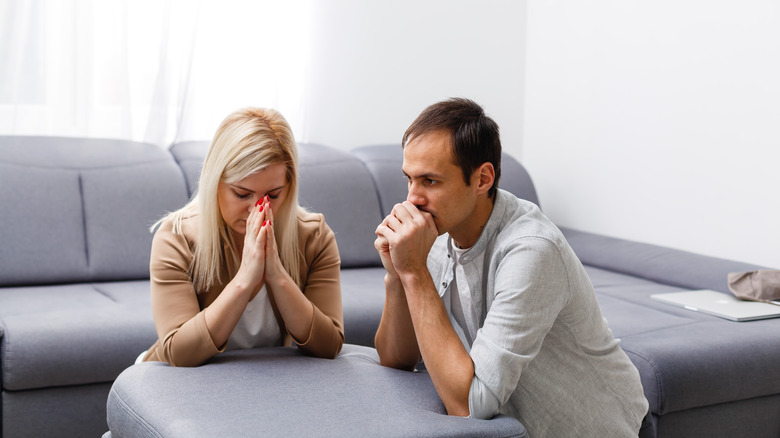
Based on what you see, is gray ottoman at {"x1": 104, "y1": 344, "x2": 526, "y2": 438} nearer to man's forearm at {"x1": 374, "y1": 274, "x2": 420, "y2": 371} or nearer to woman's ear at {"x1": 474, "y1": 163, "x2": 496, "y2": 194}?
man's forearm at {"x1": 374, "y1": 274, "x2": 420, "y2": 371}

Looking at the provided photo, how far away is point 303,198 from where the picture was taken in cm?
346

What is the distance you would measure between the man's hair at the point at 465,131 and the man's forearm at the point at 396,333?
13.1 inches

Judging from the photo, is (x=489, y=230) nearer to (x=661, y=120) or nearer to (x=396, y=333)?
(x=396, y=333)

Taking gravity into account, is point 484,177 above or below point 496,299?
above

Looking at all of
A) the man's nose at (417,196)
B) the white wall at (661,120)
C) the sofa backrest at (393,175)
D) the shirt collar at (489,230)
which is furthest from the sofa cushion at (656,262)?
the man's nose at (417,196)

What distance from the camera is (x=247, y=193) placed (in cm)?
191

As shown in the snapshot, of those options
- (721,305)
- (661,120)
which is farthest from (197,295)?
(661,120)

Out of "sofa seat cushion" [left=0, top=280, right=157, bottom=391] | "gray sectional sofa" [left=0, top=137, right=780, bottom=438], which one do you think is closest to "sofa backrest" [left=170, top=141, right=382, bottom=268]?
"gray sectional sofa" [left=0, top=137, right=780, bottom=438]

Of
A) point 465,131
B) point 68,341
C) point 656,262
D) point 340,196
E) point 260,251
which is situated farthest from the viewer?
point 340,196

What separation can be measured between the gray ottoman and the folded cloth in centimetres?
159

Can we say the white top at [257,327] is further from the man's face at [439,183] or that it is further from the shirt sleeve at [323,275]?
the man's face at [439,183]

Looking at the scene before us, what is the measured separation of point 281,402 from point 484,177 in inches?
24.9

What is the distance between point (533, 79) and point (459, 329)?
9.75 feet

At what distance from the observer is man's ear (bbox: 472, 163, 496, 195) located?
1.69 metres
